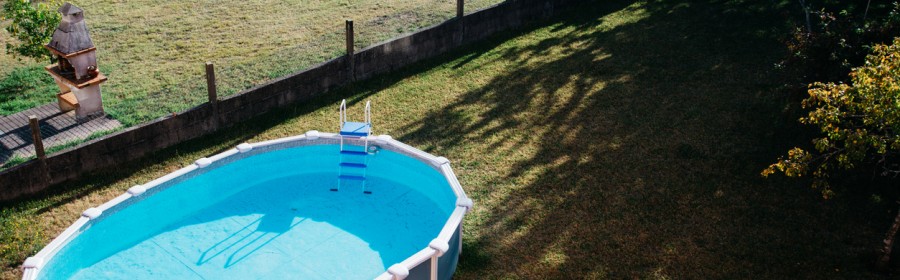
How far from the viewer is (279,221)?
13.3 metres

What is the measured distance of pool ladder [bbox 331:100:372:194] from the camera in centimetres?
1391

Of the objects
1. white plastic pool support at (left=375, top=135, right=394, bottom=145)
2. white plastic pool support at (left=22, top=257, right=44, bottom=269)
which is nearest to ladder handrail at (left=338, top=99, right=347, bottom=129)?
white plastic pool support at (left=375, top=135, right=394, bottom=145)

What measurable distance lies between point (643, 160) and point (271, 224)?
20.6ft

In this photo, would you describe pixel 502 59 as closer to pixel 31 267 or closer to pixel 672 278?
pixel 672 278

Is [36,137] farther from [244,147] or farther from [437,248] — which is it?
[437,248]

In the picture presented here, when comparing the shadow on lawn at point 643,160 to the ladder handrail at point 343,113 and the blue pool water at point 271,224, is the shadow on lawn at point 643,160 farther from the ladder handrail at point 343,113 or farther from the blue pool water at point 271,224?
the ladder handrail at point 343,113

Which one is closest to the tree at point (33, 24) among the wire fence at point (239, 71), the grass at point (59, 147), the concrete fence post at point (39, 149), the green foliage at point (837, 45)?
the wire fence at point (239, 71)

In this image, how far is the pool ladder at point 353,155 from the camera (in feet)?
45.6

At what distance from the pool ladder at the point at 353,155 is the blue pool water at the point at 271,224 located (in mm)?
163

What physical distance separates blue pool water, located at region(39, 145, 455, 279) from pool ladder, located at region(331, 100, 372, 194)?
16 cm

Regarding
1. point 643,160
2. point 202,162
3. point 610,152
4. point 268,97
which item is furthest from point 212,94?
point 643,160

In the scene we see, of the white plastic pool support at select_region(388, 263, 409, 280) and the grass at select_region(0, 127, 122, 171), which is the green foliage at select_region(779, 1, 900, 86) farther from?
the grass at select_region(0, 127, 122, 171)

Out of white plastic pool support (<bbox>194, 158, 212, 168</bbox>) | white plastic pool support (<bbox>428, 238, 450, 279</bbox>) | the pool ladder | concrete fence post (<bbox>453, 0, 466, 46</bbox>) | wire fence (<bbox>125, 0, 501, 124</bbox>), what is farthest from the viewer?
concrete fence post (<bbox>453, 0, 466, 46</bbox>)

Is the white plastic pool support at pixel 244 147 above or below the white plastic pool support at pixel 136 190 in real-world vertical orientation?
above
